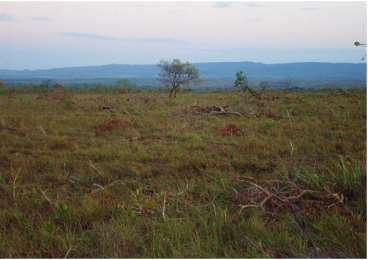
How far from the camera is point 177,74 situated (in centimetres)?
2642

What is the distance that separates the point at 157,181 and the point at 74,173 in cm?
129

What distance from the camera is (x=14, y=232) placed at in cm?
346

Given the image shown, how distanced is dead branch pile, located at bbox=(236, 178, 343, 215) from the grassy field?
0.5 inches

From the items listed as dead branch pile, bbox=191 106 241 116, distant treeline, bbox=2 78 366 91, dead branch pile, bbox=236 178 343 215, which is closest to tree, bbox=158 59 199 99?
distant treeline, bbox=2 78 366 91

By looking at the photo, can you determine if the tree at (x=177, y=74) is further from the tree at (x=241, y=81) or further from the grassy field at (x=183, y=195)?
the grassy field at (x=183, y=195)

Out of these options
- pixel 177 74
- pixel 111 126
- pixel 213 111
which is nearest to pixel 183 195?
pixel 111 126

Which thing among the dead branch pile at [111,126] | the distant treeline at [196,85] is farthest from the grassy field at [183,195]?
the distant treeline at [196,85]

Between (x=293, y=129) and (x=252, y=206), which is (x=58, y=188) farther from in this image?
(x=293, y=129)

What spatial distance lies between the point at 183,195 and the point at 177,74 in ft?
73.6

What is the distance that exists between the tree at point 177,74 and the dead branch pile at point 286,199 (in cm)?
2123

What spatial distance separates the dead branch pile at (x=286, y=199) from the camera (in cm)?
382

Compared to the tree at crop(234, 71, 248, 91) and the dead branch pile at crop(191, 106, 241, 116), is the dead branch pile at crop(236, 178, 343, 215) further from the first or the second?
the tree at crop(234, 71, 248, 91)

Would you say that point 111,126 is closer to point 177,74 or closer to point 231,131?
point 231,131

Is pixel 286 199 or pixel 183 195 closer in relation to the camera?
pixel 286 199
